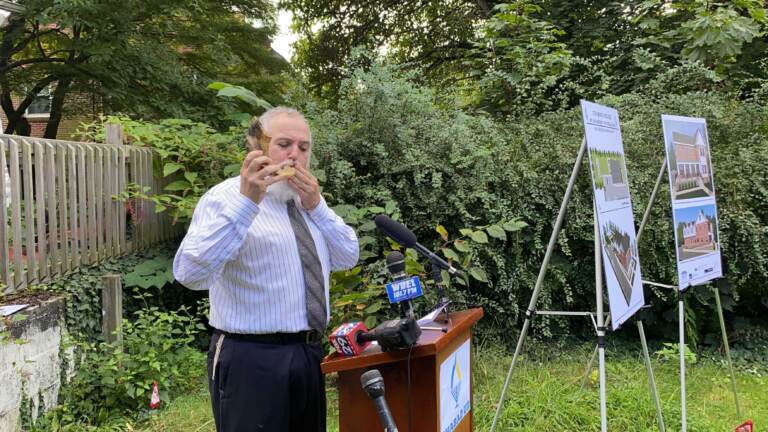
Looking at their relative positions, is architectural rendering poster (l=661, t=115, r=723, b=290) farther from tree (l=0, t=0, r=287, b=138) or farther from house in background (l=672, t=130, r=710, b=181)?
tree (l=0, t=0, r=287, b=138)

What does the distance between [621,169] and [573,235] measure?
2.04 m

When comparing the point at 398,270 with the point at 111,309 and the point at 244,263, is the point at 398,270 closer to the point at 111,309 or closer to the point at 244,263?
the point at 244,263

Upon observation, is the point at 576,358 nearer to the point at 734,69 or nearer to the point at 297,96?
the point at 297,96

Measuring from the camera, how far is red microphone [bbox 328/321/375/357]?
5.21 ft

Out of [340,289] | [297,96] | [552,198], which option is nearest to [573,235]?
[552,198]

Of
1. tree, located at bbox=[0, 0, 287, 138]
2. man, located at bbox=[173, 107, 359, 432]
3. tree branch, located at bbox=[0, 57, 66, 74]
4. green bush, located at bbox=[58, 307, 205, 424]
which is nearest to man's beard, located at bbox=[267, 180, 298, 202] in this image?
man, located at bbox=[173, 107, 359, 432]

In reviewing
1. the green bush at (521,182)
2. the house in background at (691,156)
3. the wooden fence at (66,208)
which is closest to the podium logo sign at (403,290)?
the house in background at (691,156)

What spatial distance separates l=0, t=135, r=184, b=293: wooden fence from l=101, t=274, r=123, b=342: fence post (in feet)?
0.97

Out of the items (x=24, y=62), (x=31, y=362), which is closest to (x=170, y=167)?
(x=31, y=362)

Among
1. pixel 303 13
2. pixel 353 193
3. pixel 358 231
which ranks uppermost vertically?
pixel 303 13

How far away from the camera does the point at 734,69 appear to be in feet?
20.0

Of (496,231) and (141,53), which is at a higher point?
(141,53)

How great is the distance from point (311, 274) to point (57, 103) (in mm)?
9349

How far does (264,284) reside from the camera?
5.84 feet
